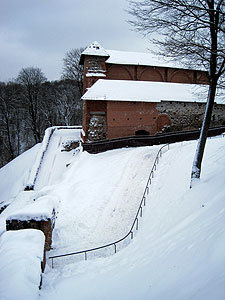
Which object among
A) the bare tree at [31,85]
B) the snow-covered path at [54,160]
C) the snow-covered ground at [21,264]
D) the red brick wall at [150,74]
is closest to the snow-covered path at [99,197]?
the snow-covered ground at [21,264]

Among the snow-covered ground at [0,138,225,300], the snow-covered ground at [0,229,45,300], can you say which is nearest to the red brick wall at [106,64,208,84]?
the snow-covered ground at [0,138,225,300]

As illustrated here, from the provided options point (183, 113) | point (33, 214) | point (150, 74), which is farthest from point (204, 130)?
point (150, 74)

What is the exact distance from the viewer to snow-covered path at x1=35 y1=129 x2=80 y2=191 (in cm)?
1630

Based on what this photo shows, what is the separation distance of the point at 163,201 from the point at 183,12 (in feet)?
19.6

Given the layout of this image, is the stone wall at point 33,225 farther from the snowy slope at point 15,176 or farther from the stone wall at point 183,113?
the stone wall at point 183,113

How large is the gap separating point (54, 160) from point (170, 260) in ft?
50.9

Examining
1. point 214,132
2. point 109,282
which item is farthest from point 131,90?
point 109,282

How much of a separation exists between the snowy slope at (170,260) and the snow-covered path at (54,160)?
8.83 meters

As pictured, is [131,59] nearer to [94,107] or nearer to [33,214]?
[94,107]

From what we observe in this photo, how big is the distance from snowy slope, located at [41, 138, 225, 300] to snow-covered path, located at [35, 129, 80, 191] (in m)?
8.83

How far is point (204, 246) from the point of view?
4133 millimetres

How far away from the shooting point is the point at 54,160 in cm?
1875

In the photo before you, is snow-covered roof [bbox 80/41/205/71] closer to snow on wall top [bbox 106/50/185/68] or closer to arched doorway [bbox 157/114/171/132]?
snow on wall top [bbox 106/50/185/68]

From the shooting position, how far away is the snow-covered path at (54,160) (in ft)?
53.5
